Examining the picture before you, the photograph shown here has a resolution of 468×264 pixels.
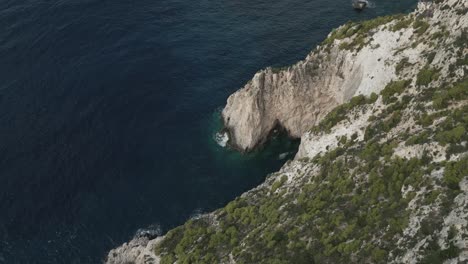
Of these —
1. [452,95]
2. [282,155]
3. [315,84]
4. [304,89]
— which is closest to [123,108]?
[282,155]

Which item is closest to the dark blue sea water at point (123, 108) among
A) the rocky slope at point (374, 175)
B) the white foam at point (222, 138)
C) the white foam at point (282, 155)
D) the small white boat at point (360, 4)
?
the white foam at point (282, 155)

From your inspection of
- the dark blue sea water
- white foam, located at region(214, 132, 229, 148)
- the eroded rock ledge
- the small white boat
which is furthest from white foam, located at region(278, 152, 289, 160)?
the small white boat

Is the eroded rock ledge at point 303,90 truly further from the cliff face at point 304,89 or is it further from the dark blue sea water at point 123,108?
the dark blue sea water at point 123,108

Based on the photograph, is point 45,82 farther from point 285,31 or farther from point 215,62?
point 285,31

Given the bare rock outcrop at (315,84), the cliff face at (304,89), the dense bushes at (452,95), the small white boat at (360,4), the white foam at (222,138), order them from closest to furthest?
the dense bushes at (452,95), the bare rock outcrop at (315,84), the cliff face at (304,89), the white foam at (222,138), the small white boat at (360,4)

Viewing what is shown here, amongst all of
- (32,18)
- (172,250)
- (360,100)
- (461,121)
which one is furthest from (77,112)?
(461,121)

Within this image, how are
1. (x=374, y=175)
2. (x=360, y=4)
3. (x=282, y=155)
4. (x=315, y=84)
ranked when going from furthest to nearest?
1. (x=360, y=4)
2. (x=282, y=155)
3. (x=315, y=84)
4. (x=374, y=175)

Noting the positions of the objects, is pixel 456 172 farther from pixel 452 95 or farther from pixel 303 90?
pixel 303 90
